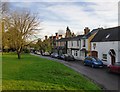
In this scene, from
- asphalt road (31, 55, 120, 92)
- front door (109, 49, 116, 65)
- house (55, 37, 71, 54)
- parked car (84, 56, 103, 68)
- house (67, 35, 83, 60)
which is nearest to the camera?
asphalt road (31, 55, 120, 92)

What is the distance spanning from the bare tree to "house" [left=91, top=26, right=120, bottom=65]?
16190 mm

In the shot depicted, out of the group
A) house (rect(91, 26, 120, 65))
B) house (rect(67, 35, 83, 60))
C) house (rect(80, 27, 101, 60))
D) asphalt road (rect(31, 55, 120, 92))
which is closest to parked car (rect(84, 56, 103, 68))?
house (rect(91, 26, 120, 65))

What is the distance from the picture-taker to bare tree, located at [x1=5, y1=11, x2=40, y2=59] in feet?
148

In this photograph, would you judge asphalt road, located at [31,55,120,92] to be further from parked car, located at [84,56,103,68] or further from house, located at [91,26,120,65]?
house, located at [91,26,120,65]

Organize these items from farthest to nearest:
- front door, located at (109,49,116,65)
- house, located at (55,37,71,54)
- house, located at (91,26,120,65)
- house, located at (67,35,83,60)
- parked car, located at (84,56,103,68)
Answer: house, located at (55,37,71,54), house, located at (67,35,83,60), front door, located at (109,49,116,65), house, located at (91,26,120,65), parked car, located at (84,56,103,68)

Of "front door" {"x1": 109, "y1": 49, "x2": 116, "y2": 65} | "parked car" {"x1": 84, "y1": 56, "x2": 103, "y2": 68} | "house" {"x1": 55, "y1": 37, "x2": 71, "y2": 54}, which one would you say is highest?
"house" {"x1": 55, "y1": 37, "x2": 71, "y2": 54}

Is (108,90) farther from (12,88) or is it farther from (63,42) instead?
(63,42)

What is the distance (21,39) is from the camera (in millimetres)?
45656

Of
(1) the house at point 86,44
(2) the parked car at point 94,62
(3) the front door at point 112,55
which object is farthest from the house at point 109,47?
(1) the house at point 86,44

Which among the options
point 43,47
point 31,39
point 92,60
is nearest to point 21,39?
point 31,39

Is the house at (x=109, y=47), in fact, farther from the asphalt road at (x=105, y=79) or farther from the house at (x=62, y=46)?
the house at (x=62, y=46)

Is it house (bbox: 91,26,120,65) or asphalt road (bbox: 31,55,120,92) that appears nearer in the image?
asphalt road (bbox: 31,55,120,92)

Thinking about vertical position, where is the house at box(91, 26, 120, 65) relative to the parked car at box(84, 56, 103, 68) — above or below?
above

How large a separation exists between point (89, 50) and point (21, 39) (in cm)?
1611
